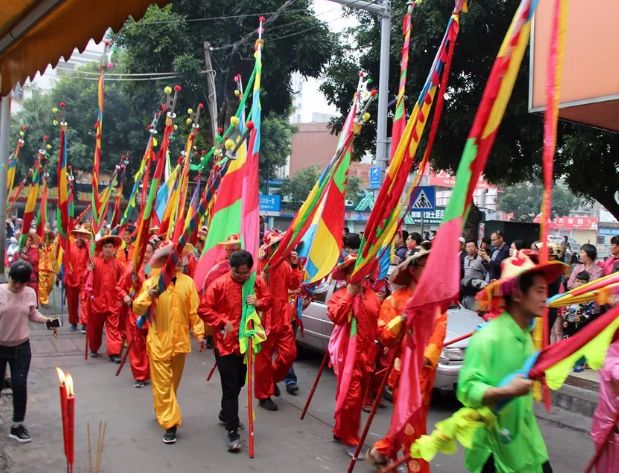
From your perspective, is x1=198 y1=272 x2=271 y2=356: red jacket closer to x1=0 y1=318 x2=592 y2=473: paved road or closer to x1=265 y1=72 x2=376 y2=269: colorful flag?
x1=0 y1=318 x2=592 y2=473: paved road

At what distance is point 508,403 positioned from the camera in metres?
2.78

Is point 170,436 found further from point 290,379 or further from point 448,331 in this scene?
point 448,331

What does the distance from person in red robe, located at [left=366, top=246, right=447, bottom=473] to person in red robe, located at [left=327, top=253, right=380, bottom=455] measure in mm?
410

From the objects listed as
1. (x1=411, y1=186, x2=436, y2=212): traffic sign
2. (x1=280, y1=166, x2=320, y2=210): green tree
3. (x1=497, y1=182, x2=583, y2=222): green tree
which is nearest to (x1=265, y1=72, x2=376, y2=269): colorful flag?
(x1=411, y1=186, x2=436, y2=212): traffic sign

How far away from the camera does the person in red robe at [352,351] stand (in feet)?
17.6

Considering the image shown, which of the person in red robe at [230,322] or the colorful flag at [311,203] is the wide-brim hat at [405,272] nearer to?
the person in red robe at [230,322]

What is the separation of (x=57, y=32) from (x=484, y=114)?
207 cm

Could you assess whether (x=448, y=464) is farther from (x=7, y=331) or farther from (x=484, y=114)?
(x=7, y=331)

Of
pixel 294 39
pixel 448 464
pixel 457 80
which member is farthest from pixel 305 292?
pixel 294 39

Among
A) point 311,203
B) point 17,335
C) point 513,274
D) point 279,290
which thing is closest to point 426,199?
point 279,290

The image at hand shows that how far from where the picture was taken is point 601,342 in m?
2.57

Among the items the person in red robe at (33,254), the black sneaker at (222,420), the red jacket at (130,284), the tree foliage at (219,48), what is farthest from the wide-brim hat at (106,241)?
the tree foliage at (219,48)

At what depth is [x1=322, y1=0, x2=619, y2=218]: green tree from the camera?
499 inches

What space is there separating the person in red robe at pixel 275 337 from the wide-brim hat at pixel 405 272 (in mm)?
2174
